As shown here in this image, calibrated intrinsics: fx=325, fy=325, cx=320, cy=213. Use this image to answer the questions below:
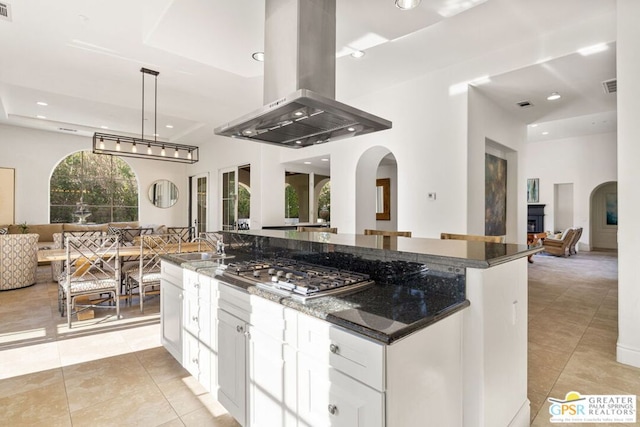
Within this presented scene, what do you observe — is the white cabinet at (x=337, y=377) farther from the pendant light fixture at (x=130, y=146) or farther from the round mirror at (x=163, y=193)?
the round mirror at (x=163, y=193)

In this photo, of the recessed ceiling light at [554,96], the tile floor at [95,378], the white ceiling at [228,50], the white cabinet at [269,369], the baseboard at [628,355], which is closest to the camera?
the white cabinet at [269,369]

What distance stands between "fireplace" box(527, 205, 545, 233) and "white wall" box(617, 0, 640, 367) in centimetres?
940

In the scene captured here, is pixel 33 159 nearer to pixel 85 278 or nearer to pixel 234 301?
pixel 85 278

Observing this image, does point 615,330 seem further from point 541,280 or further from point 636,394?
point 541,280

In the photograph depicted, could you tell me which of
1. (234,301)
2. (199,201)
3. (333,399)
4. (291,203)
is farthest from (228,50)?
(199,201)

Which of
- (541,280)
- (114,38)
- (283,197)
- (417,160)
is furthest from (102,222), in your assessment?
(541,280)

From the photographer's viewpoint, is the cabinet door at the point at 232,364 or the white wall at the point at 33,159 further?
the white wall at the point at 33,159

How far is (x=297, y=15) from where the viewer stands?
84.5 inches

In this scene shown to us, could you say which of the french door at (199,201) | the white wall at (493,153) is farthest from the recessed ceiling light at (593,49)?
the french door at (199,201)

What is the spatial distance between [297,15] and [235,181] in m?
5.97

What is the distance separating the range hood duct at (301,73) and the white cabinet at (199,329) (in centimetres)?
117

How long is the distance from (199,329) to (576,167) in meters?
11.9

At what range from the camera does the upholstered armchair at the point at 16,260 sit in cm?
493

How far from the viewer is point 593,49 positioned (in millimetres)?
3289
